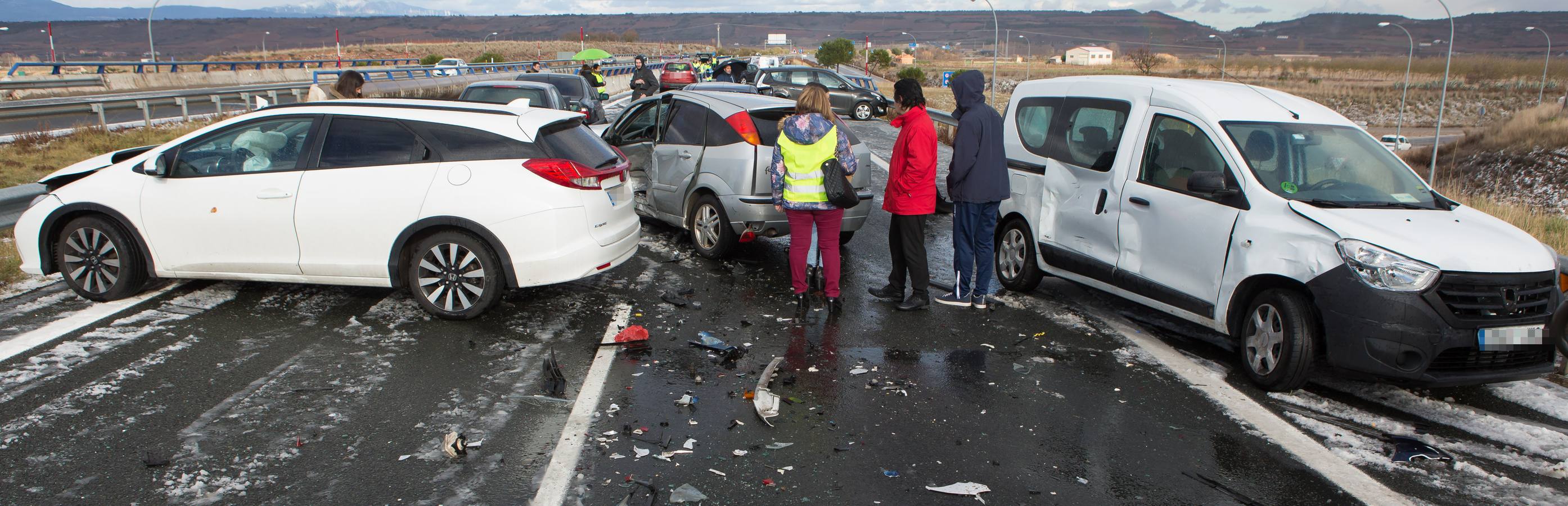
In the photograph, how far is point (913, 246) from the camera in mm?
6789

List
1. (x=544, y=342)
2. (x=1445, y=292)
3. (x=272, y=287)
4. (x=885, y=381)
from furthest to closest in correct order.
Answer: (x=272, y=287)
(x=544, y=342)
(x=885, y=381)
(x=1445, y=292)

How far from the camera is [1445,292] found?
4551 millimetres

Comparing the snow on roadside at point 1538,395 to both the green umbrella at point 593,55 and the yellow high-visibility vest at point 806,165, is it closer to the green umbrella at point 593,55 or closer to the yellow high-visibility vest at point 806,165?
the yellow high-visibility vest at point 806,165

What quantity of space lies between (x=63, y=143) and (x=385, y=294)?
12861 millimetres

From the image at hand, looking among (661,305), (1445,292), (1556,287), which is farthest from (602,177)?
(1556,287)

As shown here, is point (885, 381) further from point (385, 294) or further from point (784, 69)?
point (784, 69)

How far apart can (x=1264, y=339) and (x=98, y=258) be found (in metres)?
7.64

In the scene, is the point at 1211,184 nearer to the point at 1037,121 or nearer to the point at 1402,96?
the point at 1037,121

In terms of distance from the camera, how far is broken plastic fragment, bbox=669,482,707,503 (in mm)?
3662

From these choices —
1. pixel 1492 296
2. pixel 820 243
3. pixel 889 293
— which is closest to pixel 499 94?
pixel 820 243

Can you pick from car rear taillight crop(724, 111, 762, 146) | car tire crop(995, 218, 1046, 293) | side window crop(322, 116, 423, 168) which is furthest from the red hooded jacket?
side window crop(322, 116, 423, 168)

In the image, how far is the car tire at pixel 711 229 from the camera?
811 centimetres

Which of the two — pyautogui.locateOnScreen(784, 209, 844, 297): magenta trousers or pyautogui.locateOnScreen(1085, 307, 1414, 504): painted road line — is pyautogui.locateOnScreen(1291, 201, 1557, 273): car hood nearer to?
pyautogui.locateOnScreen(1085, 307, 1414, 504): painted road line

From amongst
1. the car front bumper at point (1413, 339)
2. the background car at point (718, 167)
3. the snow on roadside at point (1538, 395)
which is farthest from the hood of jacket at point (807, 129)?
the snow on roadside at point (1538, 395)
